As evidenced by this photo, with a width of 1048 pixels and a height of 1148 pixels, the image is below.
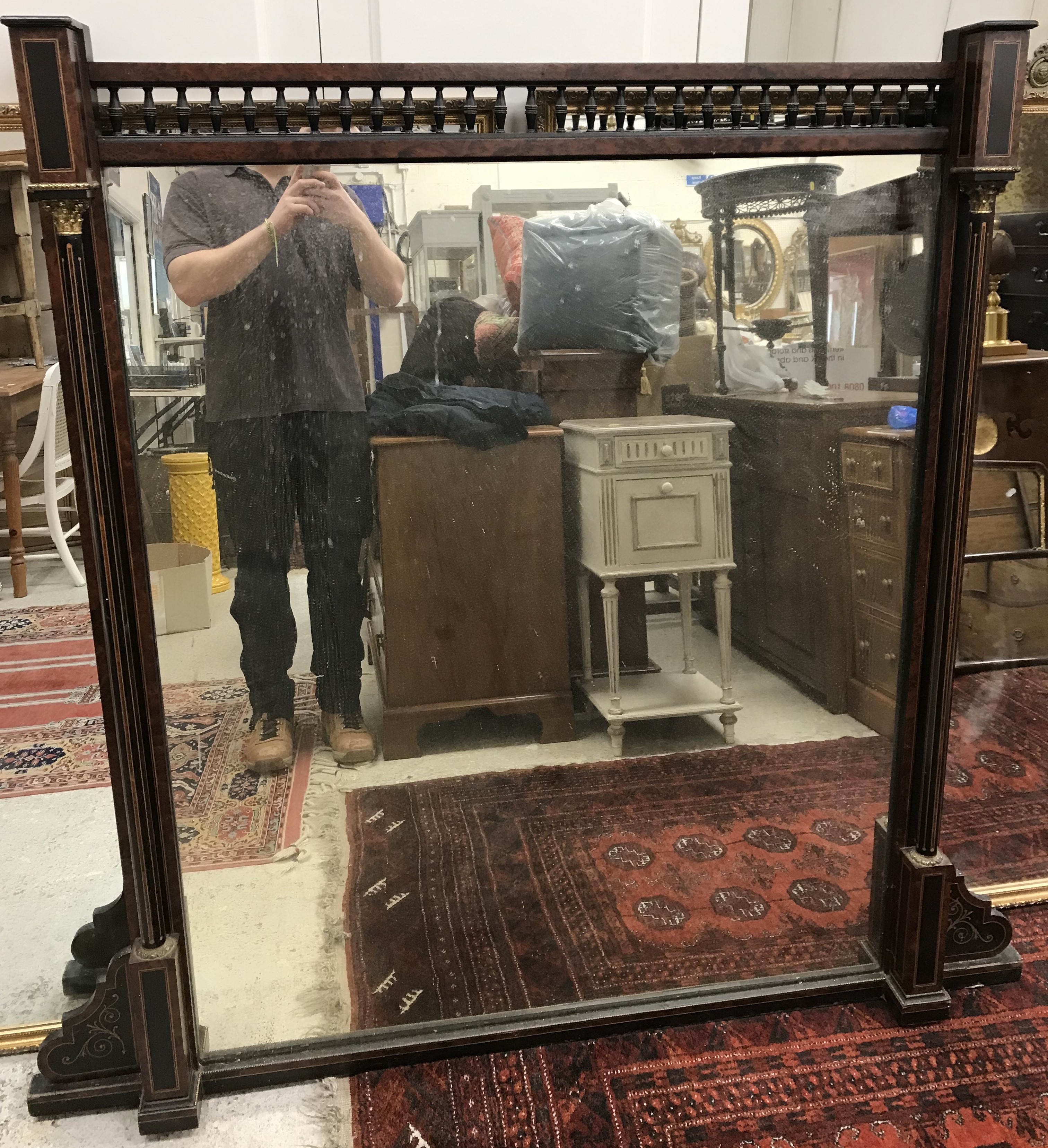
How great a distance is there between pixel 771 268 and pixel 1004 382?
4.48 ft

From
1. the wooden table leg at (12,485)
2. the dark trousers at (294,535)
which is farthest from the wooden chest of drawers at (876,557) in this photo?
the wooden table leg at (12,485)

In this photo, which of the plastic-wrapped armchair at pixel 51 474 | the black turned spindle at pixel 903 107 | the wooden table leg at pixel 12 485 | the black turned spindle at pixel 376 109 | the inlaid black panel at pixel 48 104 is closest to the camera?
the inlaid black panel at pixel 48 104

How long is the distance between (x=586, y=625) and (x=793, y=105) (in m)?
0.68

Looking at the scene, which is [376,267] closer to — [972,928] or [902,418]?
[902,418]

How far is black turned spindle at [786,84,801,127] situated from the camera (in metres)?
1.16

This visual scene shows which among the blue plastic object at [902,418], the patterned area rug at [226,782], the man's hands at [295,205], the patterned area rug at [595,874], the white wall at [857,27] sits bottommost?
the patterned area rug at [595,874]

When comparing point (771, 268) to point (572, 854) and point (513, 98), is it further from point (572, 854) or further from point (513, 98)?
point (572, 854)

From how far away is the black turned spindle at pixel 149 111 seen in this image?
1052mm

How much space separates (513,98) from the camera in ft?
3.85

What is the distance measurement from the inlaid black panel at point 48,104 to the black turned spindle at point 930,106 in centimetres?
97

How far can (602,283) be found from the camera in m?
1.22

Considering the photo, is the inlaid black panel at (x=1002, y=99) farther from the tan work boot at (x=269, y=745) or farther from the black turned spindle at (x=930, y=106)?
the tan work boot at (x=269, y=745)

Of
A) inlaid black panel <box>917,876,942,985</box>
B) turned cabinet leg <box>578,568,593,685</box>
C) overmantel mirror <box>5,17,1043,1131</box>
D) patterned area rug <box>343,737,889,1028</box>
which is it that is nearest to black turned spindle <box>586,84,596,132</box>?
overmantel mirror <box>5,17,1043,1131</box>

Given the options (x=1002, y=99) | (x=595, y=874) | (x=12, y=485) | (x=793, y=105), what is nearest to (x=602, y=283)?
(x=793, y=105)
